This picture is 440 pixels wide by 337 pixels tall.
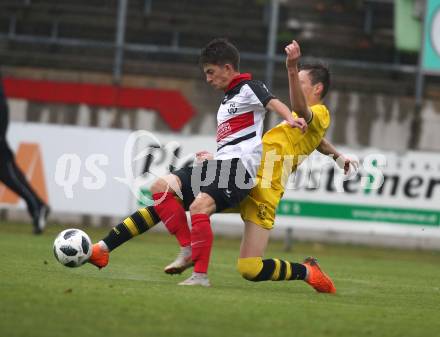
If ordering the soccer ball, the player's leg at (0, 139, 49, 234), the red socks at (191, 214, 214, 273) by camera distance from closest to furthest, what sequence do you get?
the red socks at (191, 214, 214, 273) → the soccer ball → the player's leg at (0, 139, 49, 234)

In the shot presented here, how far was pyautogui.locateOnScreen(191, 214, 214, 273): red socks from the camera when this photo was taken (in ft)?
27.0

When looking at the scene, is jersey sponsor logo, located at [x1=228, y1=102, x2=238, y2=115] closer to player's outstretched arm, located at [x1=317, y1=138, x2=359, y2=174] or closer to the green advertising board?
player's outstretched arm, located at [x1=317, y1=138, x2=359, y2=174]

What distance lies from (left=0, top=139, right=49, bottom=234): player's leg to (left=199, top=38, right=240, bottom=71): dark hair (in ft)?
24.0

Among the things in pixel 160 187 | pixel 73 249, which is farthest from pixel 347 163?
pixel 73 249

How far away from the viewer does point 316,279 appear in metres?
8.71

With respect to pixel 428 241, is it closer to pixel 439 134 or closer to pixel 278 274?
pixel 439 134

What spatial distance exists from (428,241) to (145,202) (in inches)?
181

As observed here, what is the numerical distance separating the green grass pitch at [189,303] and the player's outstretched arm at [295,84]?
1414mm

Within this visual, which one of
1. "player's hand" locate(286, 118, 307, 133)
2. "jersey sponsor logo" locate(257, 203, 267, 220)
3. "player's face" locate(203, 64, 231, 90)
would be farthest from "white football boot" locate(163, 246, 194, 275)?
"player's hand" locate(286, 118, 307, 133)

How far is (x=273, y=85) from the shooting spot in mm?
19625

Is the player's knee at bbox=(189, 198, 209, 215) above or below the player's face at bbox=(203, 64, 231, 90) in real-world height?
below

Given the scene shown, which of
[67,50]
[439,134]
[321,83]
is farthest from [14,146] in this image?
[321,83]

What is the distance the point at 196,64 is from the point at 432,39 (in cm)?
467

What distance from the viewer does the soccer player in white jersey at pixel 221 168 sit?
27.1ft
